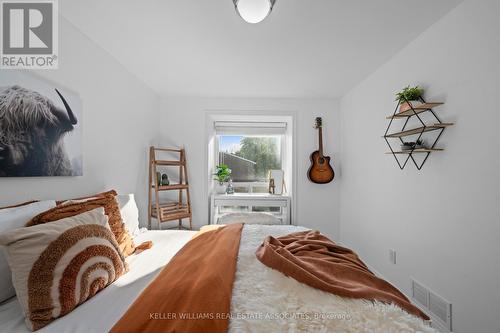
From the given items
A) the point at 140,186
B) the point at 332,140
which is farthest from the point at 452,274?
the point at 140,186

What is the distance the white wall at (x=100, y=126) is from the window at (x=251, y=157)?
132 centimetres

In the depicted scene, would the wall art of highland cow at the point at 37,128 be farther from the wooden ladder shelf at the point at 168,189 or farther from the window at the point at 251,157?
the window at the point at 251,157

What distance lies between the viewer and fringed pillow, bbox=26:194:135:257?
1.11m

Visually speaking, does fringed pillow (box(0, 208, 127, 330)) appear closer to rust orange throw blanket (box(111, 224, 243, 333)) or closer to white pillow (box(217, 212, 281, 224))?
rust orange throw blanket (box(111, 224, 243, 333))

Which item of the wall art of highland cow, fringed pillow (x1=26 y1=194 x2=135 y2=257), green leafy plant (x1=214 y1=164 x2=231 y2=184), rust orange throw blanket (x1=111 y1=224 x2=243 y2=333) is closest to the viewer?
rust orange throw blanket (x1=111 y1=224 x2=243 y2=333)

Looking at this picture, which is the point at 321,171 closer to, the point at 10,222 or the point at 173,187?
the point at 173,187

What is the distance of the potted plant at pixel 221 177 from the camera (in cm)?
341

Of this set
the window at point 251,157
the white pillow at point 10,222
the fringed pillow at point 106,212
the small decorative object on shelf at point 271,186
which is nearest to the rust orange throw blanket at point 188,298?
the fringed pillow at point 106,212

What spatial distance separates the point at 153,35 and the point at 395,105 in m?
2.20

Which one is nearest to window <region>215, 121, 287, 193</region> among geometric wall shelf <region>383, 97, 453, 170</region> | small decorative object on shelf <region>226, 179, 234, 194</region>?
small decorative object on shelf <region>226, 179, 234, 194</region>

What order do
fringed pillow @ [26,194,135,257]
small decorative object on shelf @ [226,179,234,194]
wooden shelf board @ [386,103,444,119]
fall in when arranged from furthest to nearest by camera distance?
small decorative object on shelf @ [226,179,234,194]
wooden shelf board @ [386,103,444,119]
fringed pillow @ [26,194,135,257]

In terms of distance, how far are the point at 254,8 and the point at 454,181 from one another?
5.50ft

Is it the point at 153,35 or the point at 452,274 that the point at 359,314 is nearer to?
the point at 452,274

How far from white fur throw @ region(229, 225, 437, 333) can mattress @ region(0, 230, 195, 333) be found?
49cm
